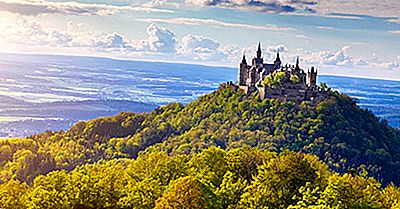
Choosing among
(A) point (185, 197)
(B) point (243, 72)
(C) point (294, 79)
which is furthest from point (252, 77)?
(A) point (185, 197)

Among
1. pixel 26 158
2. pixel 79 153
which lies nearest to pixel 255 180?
pixel 26 158

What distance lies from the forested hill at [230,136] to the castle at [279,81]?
1767 mm

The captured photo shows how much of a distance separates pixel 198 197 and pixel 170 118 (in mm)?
102127

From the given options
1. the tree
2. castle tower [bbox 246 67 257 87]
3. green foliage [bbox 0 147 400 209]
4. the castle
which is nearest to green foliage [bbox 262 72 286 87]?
the castle

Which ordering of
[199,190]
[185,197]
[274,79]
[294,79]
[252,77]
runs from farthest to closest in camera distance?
[252,77], [274,79], [294,79], [199,190], [185,197]

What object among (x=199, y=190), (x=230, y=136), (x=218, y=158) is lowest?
(x=230, y=136)

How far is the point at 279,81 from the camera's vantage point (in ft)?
425

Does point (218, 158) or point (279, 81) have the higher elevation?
point (218, 158)

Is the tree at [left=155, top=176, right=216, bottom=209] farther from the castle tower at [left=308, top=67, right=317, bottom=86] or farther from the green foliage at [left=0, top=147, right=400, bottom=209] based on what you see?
the castle tower at [left=308, top=67, right=317, bottom=86]

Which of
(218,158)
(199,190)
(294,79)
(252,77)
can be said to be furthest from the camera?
(252,77)

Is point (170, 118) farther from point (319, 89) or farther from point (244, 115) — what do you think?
point (319, 89)

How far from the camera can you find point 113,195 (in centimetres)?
4909

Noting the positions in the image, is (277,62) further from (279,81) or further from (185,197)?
(185,197)

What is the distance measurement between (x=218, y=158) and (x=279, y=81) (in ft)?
245
